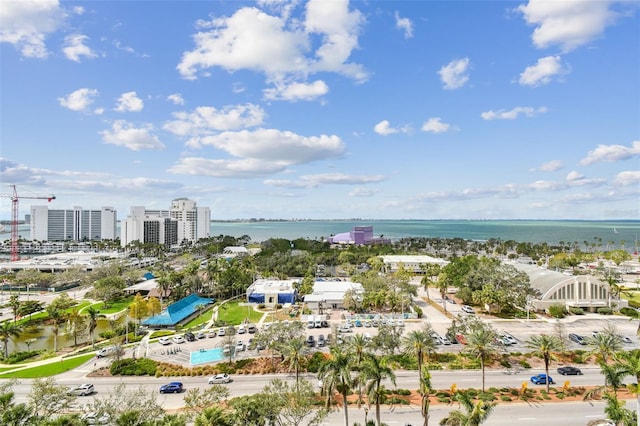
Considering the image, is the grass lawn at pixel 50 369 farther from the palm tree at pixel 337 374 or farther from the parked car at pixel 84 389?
the palm tree at pixel 337 374

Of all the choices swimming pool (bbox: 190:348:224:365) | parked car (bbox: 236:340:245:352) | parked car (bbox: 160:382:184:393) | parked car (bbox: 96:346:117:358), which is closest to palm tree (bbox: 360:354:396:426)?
parked car (bbox: 160:382:184:393)

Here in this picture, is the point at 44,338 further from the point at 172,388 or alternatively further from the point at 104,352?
the point at 172,388

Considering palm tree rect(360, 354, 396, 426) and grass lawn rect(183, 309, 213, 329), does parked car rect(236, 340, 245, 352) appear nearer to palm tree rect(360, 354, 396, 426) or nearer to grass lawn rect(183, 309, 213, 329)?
grass lawn rect(183, 309, 213, 329)

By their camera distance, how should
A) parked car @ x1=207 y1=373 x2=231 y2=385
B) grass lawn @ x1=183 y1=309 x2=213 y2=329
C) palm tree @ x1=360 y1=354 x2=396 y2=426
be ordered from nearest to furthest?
palm tree @ x1=360 y1=354 x2=396 y2=426
parked car @ x1=207 y1=373 x2=231 y2=385
grass lawn @ x1=183 y1=309 x2=213 y2=329

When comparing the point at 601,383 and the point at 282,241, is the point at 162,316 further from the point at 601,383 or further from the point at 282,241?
the point at 282,241

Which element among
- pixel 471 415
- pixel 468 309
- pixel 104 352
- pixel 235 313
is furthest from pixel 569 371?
pixel 104 352
